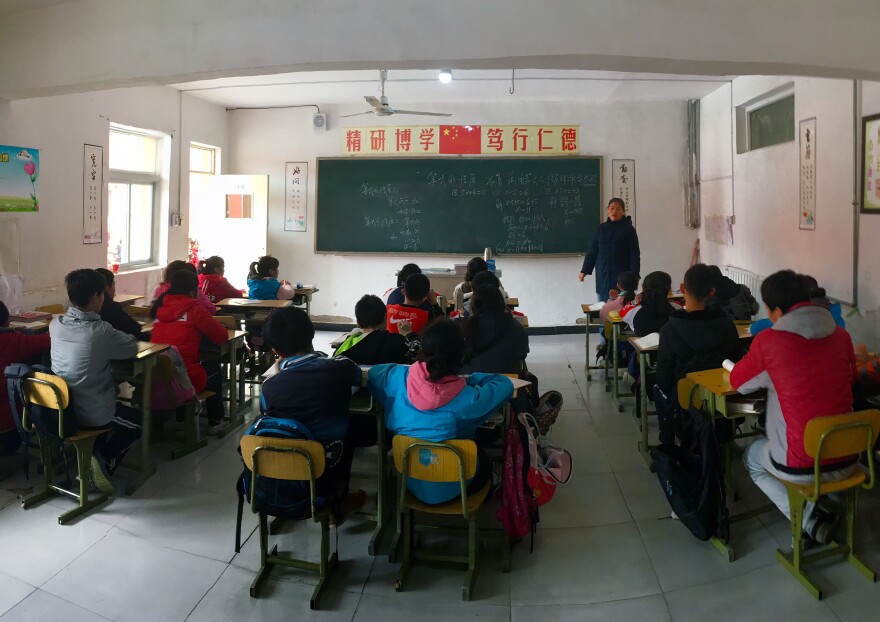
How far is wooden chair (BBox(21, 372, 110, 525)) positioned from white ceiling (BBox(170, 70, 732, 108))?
152 inches

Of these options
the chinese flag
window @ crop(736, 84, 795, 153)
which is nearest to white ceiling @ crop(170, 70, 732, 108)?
the chinese flag

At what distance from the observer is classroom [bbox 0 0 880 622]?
2307mm

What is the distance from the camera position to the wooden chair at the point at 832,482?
7.33 ft

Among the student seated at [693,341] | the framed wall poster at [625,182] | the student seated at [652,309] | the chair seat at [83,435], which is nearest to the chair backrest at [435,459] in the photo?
the student seated at [693,341]

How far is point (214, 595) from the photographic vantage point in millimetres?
2334

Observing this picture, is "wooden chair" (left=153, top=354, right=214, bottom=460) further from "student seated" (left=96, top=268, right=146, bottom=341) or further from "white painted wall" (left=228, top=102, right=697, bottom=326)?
"white painted wall" (left=228, top=102, right=697, bottom=326)

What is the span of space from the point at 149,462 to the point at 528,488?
210 centimetres

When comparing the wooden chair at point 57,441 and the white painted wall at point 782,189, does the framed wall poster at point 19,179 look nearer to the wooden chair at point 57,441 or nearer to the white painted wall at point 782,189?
the wooden chair at point 57,441

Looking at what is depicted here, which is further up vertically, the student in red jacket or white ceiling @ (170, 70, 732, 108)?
white ceiling @ (170, 70, 732, 108)

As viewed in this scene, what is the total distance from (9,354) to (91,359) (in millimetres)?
569

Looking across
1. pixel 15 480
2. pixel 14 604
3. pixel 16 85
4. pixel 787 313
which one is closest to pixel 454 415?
pixel 787 313

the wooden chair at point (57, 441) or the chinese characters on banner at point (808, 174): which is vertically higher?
the chinese characters on banner at point (808, 174)

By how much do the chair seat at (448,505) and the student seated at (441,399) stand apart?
2 centimetres

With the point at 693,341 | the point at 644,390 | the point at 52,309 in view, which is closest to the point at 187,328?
the point at 52,309
